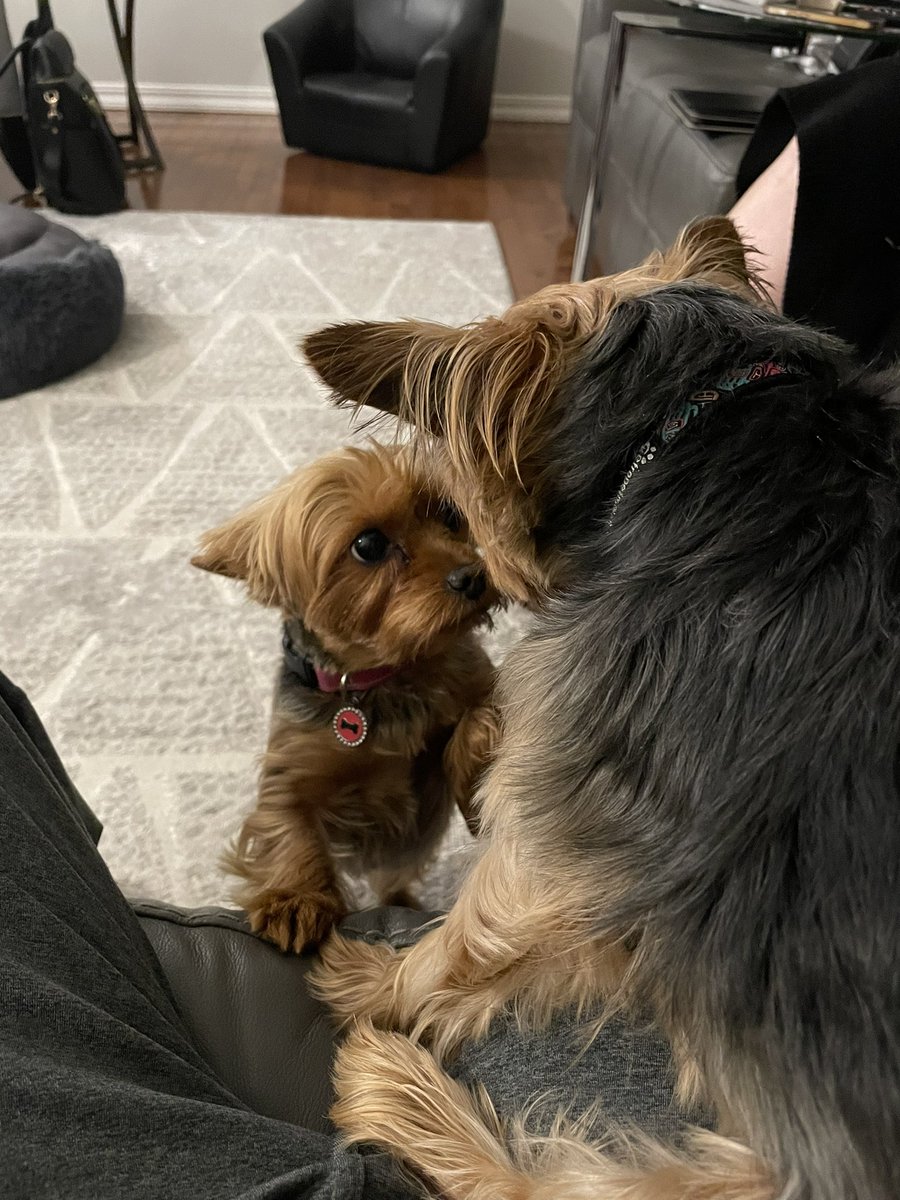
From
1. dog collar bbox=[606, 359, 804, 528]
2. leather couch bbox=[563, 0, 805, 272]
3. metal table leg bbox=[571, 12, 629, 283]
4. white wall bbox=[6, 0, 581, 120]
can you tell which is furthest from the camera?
white wall bbox=[6, 0, 581, 120]

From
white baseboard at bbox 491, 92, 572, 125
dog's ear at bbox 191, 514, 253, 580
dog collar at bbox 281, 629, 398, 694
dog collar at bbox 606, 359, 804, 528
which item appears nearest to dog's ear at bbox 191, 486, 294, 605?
dog's ear at bbox 191, 514, 253, 580

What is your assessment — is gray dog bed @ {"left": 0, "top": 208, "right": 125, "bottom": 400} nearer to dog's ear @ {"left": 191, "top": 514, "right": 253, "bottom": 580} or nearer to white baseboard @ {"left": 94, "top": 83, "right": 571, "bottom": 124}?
dog's ear @ {"left": 191, "top": 514, "right": 253, "bottom": 580}

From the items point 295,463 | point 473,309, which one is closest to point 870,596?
point 295,463

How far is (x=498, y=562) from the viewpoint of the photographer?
0.97m

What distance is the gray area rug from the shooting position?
1.79 m

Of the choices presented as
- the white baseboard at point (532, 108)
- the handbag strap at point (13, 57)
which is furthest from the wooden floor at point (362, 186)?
the handbag strap at point (13, 57)

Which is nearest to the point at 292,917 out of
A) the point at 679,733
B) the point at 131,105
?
the point at 679,733

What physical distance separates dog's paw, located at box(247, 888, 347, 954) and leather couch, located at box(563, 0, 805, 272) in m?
1.99

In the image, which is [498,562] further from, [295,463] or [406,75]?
[406,75]

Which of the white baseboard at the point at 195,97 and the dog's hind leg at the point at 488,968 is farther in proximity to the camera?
the white baseboard at the point at 195,97

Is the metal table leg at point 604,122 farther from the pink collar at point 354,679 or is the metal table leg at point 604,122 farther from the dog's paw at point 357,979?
the dog's paw at point 357,979

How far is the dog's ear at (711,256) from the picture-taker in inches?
42.4

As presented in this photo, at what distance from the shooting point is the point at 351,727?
1273 mm

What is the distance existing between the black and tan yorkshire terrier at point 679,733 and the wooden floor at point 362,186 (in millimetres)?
2941
